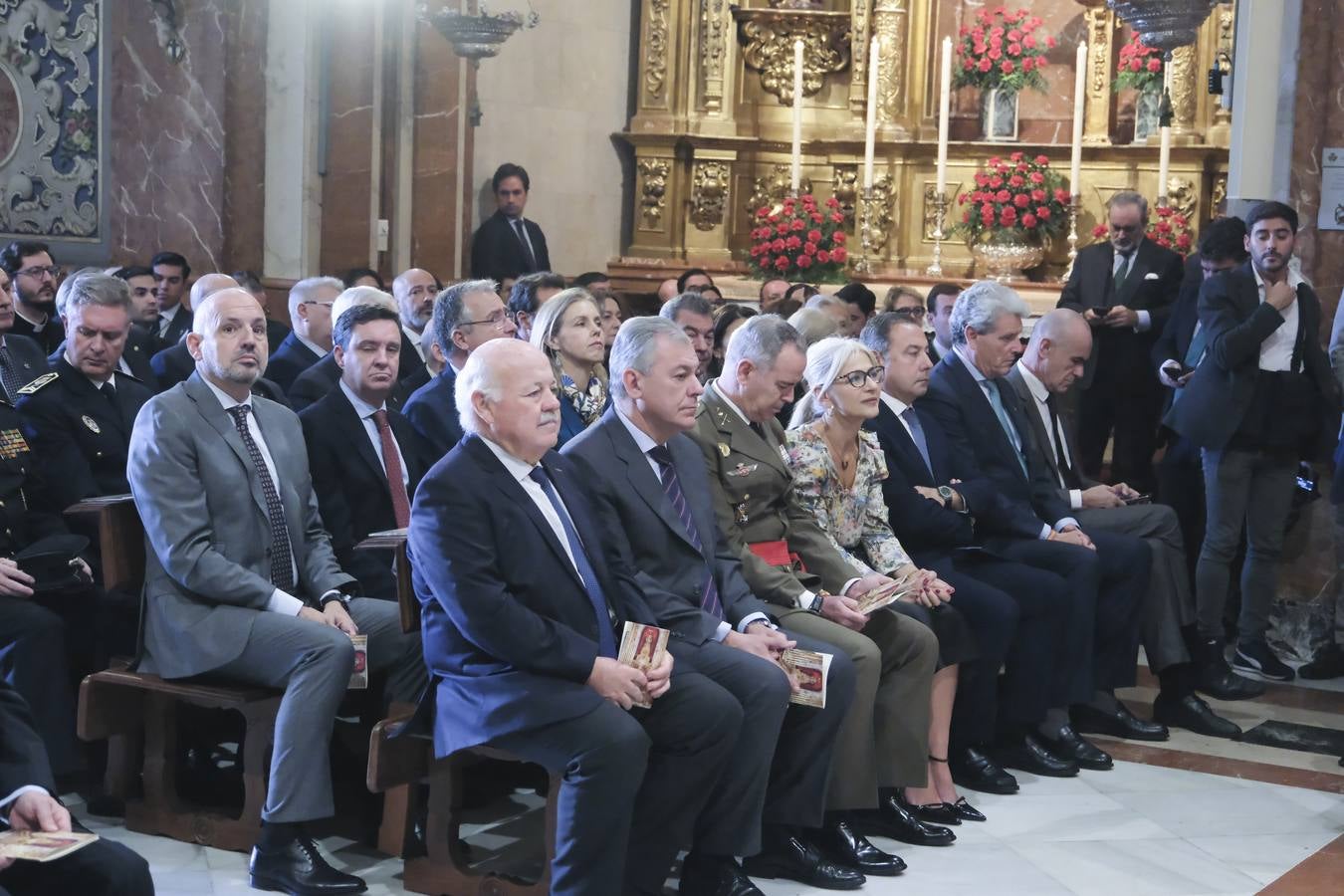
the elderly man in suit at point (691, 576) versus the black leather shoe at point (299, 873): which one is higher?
the elderly man in suit at point (691, 576)

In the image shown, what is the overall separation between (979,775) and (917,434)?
109 centimetres

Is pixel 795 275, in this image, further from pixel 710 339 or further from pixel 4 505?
pixel 4 505

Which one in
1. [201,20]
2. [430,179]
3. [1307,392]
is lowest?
[1307,392]

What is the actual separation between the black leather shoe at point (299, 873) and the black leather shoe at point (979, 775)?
2.01m

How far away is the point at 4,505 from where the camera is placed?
459 centimetres

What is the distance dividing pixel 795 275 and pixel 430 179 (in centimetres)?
215

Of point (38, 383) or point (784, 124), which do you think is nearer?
point (38, 383)

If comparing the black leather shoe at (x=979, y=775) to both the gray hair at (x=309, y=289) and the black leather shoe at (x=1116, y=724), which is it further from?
the gray hair at (x=309, y=289)

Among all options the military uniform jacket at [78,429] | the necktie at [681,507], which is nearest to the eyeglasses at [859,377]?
the necktie at [681,507]

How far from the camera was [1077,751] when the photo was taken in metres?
5.50

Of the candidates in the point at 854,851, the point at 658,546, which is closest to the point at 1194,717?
the point at 854,851

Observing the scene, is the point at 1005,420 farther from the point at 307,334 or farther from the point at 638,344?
the point at 307,334

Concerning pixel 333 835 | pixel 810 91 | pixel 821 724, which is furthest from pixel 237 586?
pixel 810 91

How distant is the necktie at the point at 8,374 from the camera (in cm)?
505
